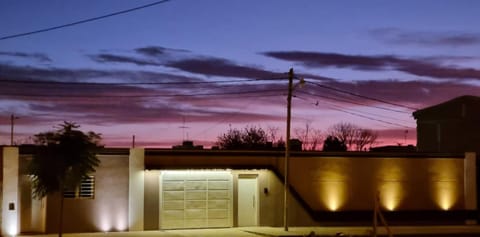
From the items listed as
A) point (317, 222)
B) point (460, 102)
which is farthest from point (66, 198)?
point (460, 102)

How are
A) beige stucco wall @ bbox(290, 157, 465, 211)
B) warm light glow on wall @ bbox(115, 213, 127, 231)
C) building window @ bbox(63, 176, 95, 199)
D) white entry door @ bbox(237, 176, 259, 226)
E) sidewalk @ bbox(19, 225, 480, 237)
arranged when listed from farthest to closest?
beige stucco wall @ bbox(290, 157, 465, 211), white entry door @ bbox(237, 176, 259, 226), warm light glow on wall @ bbox(115, 213, 127, 231), building window @ bbox(63, 176, 95, 199), sidewalk @ bbox(19, 225, 480, 237)

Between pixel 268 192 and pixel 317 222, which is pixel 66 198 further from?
pixel 317 222

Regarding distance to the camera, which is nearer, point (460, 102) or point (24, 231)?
point (24, 231)

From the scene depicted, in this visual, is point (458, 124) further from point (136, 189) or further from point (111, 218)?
point (111, 218)

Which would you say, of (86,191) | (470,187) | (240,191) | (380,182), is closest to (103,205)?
(86,191)

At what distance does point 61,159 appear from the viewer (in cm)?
2864

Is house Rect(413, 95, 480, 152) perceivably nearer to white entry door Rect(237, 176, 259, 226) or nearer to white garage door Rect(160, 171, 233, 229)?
white entry door Rect(237, 176, 259, 226)

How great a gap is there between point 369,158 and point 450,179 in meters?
4.92

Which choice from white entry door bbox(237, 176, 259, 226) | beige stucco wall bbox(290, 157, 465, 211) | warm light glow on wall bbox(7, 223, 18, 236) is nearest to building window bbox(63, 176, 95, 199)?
warm light glow on wall bbox(7, 223, 18, 236)

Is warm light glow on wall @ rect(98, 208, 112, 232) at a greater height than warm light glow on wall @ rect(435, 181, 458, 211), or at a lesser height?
lesser

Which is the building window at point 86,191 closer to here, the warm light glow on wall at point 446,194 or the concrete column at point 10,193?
the concrete column at point 10,193

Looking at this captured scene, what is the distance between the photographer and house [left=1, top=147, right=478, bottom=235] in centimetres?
3466

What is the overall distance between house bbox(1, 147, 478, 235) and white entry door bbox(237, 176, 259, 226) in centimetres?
5

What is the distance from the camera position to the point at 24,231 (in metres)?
34.5
